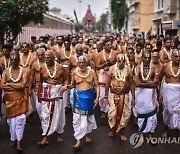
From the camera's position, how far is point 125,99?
7.15 metres

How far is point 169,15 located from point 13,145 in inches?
891

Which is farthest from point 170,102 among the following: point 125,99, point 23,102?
point 23,102

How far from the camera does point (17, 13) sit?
646 inches

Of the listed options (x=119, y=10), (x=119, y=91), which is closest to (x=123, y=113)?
(x=119, y=91)

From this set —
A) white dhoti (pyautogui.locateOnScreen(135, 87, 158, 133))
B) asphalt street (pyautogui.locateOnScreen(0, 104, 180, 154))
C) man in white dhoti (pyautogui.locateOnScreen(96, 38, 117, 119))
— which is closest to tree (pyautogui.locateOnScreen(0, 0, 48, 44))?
man in white dhoti (pyautogui.locateOnScreen(96, 38, 117, 119))

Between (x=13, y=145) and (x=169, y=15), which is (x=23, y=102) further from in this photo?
(x=169, y=15)

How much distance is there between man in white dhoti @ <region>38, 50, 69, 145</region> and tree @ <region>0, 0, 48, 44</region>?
9471 mm

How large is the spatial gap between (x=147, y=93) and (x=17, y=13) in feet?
35.4

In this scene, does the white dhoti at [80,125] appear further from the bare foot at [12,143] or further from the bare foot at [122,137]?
the bare foot at [12,143]

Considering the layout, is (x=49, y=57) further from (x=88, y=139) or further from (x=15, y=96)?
(x=88, y=139)

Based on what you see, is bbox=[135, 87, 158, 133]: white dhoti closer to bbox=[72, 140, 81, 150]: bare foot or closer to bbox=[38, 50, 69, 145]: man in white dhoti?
bbox=[72, 140, 81, 150]: bare foot

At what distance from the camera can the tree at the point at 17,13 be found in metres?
15.6

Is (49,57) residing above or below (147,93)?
above

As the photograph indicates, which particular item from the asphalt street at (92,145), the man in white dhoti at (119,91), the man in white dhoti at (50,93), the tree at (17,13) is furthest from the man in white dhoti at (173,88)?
the tree at (17,13)
